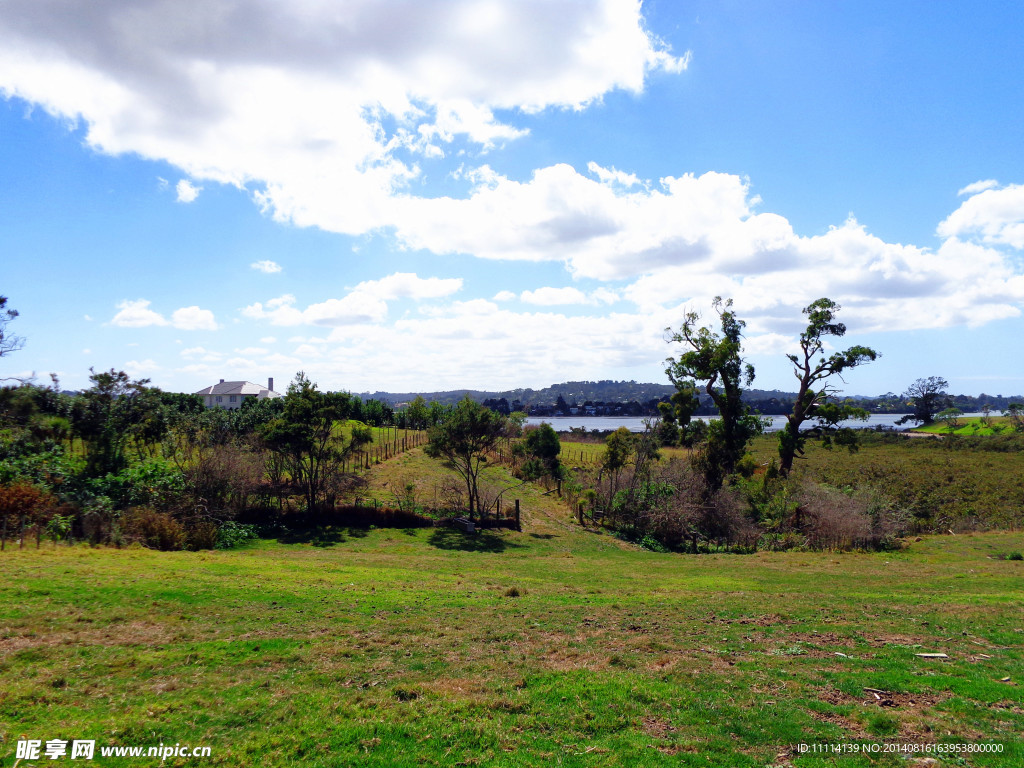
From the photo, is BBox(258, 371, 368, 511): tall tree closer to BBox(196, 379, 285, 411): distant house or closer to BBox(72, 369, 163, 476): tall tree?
BBox(72, 369, 163, 476): tall tree

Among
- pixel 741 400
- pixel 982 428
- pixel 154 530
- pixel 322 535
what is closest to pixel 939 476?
pixel 741 400

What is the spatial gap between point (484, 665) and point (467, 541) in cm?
1845

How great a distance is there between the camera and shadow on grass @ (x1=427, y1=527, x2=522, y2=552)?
26062 millimetres

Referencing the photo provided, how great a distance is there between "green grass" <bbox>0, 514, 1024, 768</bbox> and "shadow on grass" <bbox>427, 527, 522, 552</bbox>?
8543 mm

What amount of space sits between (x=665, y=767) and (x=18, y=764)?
276 inches

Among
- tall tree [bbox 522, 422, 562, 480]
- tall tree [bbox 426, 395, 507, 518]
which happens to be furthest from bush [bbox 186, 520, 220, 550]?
tall tree [bbox 522, 422, 562, 480]

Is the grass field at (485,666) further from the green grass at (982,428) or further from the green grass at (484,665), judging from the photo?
the green grass at (982,428)

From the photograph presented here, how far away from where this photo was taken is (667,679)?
870 cm

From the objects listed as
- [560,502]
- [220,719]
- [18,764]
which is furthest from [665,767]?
[560,502]

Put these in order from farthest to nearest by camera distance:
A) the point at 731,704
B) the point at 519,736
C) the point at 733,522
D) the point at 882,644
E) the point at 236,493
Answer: the point at 733,522, the point at 236,493, the point at 882,644, the point at 731,704, the point at 519,736

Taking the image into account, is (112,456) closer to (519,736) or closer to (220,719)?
(220,719)

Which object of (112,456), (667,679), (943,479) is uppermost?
(112,456)

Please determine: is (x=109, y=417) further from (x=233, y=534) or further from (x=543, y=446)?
(x=543, y=446)

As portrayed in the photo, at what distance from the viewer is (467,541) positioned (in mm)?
27250
